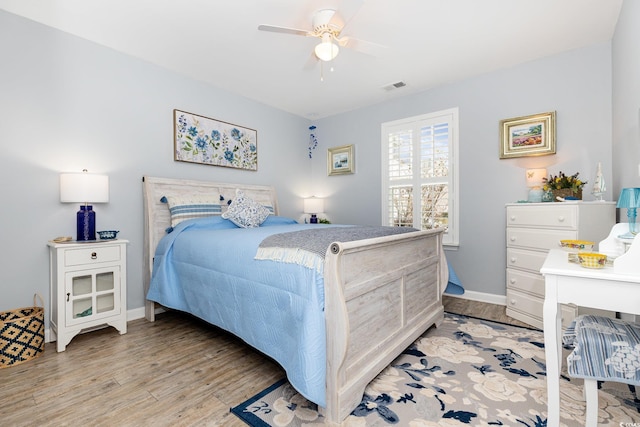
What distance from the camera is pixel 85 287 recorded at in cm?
242

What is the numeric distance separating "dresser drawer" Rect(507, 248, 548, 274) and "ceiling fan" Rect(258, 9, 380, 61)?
7.56ft

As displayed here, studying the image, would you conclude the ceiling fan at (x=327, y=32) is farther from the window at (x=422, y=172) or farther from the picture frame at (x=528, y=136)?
the picture frame at (x=528, y=136)

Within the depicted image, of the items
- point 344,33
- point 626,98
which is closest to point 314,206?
point 344,33

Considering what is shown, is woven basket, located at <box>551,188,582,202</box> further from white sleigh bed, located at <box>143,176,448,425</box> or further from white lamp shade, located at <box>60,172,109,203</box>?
white lamp shade, located at <box>60,172,109,203</box>

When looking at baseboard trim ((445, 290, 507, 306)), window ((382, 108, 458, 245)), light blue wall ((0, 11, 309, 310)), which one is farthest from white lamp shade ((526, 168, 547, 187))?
light blue wall ((0, 11, 309, 310))

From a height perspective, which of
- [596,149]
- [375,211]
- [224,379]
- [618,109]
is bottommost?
[224,379]

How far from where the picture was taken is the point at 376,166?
4.30 metres

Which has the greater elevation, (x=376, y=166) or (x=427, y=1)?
(x=427, y=1)

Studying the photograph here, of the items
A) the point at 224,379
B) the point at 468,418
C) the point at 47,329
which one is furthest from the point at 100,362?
the point at 468,418

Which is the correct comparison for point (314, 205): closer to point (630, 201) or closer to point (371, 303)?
point (371, 303)

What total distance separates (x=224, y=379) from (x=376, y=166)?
329cm

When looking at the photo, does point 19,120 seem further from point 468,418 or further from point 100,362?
point 468,418

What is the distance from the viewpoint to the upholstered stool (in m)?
1.11

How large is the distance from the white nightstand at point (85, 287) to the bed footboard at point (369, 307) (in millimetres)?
2084
